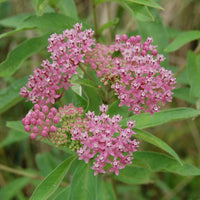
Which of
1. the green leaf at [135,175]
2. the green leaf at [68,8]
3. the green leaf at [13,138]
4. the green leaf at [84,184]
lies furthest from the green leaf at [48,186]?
the green leaf at [13,138]

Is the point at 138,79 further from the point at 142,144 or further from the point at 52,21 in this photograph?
the point at 142,144

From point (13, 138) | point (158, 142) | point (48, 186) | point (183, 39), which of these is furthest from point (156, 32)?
point (13, 138)

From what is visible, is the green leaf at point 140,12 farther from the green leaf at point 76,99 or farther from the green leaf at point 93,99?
the green leaf at point 76,99

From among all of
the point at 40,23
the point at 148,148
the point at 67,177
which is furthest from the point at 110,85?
the point at 148,148

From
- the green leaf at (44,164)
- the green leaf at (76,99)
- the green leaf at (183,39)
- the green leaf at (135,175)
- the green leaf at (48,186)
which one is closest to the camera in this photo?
the green leaf at (48,186)

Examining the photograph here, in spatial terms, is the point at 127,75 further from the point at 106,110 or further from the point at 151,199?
the point at 151,199

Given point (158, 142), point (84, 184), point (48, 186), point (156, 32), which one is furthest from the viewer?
point (156, 32)
